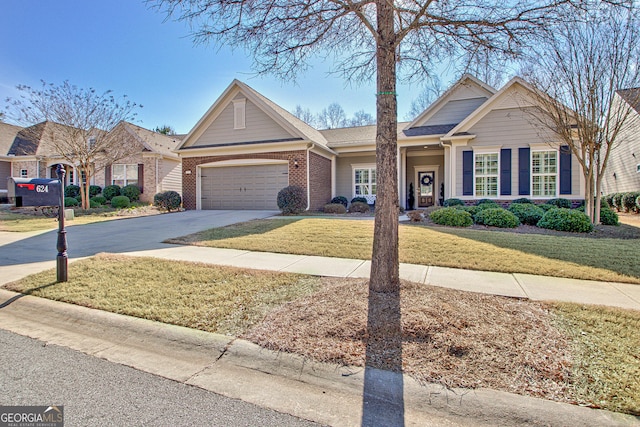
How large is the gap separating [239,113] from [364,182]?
7.76m

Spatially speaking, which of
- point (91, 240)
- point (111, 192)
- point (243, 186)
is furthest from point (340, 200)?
point (111, 192)

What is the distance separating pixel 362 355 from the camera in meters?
2.87

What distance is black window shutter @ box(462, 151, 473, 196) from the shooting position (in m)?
14.3

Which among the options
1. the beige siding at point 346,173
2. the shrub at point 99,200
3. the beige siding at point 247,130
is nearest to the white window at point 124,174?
the shrub at point 99,200

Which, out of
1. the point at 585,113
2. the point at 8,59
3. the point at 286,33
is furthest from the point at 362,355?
the point at 8,59

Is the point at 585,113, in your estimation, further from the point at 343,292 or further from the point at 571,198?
the point at 343,292

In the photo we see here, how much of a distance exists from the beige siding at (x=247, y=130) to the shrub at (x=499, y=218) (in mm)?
9234

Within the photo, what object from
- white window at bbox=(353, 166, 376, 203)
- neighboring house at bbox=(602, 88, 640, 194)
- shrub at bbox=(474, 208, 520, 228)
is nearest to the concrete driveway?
white window at bbox=(353, 166, 376, 203)

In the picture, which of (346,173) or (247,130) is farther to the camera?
(346,173)

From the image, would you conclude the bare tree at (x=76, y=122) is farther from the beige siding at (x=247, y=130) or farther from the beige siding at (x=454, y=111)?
the beige siding at (x=454, y=111)

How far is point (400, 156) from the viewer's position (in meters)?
17.1

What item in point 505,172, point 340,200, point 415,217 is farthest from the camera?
point 340,200

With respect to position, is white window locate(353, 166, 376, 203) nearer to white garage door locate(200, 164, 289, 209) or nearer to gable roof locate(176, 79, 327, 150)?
gable roof locate(176, 79, 327, 150)

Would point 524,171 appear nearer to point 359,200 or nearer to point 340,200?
point 359,200
